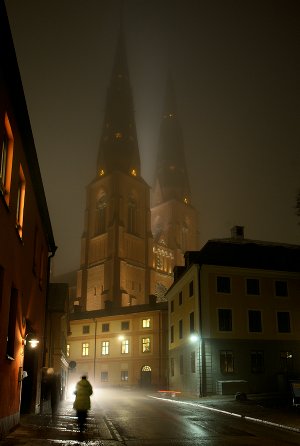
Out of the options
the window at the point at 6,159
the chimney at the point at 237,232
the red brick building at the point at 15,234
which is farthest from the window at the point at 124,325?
the window at the point at 6,159

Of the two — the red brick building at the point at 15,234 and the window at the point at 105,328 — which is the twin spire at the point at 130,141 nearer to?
the window at the point at 105,328

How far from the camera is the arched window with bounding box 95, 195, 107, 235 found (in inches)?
3317

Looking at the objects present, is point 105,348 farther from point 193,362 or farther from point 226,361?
point 226,361

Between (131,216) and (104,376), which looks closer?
(104,376)

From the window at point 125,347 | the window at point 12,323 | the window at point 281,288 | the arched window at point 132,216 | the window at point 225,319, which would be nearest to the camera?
the window at point 12,323

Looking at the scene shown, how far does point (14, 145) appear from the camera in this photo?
12.0m

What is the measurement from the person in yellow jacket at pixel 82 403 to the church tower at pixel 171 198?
244 feet

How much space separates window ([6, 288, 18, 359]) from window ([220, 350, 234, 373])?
22.0 meters

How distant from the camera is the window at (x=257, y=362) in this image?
107ft

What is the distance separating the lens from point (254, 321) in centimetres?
3397

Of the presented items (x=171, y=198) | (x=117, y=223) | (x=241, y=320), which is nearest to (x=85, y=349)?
(x=117, y=223)

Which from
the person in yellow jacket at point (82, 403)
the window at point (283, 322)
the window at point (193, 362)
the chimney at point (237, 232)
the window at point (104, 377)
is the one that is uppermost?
the chimney at point (237, 232)

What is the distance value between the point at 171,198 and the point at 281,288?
249 feet

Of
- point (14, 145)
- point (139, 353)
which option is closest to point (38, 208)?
point (14, 145)
